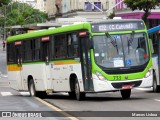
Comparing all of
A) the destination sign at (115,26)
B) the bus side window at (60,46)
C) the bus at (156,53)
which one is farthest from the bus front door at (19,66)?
the destination sign at (115,26)

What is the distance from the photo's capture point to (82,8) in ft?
296

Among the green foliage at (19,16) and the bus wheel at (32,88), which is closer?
the bus wheel at (32,88)

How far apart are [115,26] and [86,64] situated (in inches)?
66.6

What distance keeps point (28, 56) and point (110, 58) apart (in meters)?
6.55

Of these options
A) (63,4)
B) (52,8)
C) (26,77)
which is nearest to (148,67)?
(26,77)

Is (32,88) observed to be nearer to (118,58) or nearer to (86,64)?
(86,64)

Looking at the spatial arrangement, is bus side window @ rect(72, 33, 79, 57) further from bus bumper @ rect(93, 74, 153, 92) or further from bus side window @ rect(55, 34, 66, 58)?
bus bumper @ rect(93, 74, 153, 92)

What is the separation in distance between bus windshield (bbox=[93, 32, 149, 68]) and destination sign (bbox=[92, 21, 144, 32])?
255 mm

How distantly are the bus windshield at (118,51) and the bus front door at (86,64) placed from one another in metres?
0.33

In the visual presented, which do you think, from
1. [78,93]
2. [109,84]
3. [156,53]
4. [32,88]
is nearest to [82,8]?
[32,88]

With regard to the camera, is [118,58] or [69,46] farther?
[69,46]

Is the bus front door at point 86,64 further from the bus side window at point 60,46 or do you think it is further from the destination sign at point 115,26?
the bus side window at point 60,46

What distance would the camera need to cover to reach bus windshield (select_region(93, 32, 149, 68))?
71.1ft

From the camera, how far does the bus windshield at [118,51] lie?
71.1ft
